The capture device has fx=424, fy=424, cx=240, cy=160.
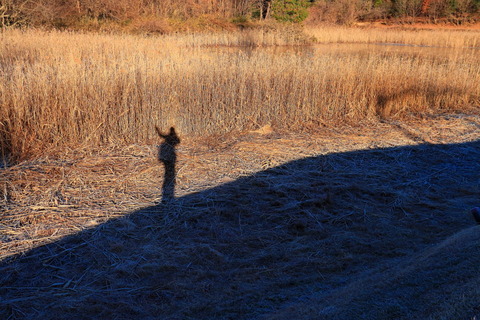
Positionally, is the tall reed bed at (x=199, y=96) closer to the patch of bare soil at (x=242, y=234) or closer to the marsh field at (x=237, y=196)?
the marsh field at (x=237, y=196)

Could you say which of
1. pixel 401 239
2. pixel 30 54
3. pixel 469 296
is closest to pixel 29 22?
pixel 30 54

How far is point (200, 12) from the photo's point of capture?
97.9 ft

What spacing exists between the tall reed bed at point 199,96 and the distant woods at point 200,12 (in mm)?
10788

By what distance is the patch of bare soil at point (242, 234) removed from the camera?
252 cm

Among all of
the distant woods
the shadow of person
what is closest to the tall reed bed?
the shadow of person

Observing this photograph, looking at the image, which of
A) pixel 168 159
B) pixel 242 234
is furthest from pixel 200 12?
pixel 242 234

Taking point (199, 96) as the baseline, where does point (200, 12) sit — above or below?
above

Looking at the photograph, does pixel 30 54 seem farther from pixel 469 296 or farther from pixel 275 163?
pixel 469 296

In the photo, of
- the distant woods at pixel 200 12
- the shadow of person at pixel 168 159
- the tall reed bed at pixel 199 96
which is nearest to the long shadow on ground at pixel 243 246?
the shadow of person at pixel 168 159

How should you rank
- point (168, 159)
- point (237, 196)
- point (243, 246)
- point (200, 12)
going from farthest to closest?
1. point (200, 12)
2. point (168, 159)
3. point (237, 196)
4. point (243, 246)

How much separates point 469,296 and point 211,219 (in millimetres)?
2371

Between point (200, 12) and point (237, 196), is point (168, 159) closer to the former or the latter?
point (237, 196)

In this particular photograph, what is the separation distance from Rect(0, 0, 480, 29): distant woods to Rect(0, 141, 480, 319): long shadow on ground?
1437cm

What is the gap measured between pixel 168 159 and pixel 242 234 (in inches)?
69.6
